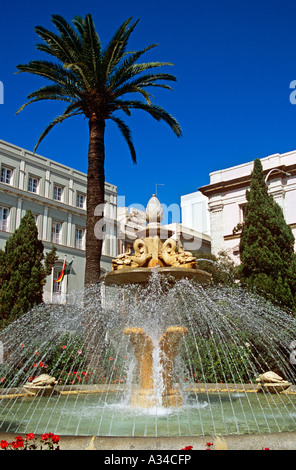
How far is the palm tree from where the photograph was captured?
14070mm

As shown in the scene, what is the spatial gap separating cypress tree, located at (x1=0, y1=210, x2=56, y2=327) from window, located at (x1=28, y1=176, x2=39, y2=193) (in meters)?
13.9

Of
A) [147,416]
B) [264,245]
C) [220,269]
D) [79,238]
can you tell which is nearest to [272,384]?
[147,416]

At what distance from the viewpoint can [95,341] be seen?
1271cm

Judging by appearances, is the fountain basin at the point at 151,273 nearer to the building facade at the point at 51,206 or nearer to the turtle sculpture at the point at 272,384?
the turtle sculpture at the point at 272,384

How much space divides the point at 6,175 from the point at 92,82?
18.4 meters

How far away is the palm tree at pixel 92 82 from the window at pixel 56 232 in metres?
18.7

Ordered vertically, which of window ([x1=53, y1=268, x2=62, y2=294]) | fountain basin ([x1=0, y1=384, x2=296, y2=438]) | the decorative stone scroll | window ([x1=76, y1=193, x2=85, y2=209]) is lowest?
fountain basin ([x1=0, y1=384, x2=296, y2=438])

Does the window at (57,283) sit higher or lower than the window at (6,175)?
lower

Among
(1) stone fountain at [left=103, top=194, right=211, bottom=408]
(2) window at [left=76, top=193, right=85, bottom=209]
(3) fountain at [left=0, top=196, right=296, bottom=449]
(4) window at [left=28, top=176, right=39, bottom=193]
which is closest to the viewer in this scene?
(3) fountain at [left=0, top=196, right=296, bottom=449]

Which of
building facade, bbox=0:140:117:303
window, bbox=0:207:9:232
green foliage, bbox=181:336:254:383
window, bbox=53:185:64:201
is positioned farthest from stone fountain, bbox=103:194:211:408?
window, bbox=53:185:64:201

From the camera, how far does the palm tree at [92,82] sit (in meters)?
14.1

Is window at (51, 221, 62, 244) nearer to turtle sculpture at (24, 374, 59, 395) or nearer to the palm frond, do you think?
the palm frond

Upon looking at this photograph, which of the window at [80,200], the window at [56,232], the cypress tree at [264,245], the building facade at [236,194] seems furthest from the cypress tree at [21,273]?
the window at [80,200]

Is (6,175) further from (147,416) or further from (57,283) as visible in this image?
(147,416)
